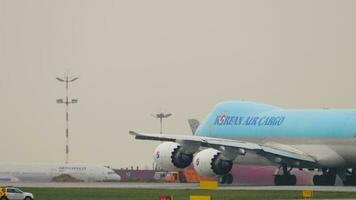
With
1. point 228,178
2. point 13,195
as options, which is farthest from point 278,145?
point 13,195

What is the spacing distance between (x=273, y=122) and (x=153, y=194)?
21.1 m

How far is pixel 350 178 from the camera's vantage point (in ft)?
301

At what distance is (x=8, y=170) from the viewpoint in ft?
458

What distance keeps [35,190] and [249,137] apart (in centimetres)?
1947

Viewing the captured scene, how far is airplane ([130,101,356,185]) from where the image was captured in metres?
87.2

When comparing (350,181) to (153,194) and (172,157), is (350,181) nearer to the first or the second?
(172,157)

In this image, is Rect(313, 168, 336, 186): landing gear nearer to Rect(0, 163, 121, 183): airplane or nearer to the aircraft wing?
the aircraft wing

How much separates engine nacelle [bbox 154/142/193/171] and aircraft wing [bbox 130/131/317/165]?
8.30ft

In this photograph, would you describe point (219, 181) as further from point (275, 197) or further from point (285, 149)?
point (275, 197)

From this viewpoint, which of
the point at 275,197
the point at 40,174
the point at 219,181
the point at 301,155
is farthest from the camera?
the point at 40,174

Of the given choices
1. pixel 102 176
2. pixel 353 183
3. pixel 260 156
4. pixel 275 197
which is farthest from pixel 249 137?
pixel 102 176

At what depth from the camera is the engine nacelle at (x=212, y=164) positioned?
88.2 m

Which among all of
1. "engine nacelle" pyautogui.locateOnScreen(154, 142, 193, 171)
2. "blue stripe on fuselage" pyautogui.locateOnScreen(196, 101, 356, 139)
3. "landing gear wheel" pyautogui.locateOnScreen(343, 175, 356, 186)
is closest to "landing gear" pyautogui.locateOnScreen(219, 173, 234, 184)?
"blue stripe on fuselage" pyautogui.locateOnScreen(196, 101, 356, 139)

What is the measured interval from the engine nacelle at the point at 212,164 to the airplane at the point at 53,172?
4694 cm
